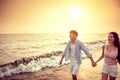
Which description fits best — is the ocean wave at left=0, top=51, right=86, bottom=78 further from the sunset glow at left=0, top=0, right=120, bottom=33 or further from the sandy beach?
the sunset glow at left=0, top=0, right=120, bottom=33

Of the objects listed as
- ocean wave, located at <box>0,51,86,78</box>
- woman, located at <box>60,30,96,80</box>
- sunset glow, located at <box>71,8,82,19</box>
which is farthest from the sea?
woman, located at <box>60,30,96,80</box>

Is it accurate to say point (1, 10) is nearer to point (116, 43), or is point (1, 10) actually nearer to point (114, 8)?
point (114, 8)

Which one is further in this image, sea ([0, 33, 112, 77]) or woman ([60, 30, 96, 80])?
sea ([0, 33, 112, 77])

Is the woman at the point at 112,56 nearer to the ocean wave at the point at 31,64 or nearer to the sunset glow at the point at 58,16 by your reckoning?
the ocean wave at the point at 31,64

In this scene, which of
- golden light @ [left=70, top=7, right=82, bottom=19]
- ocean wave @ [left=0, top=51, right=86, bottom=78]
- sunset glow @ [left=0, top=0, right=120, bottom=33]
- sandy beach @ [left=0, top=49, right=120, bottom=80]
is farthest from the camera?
golden light @ [left=70, top=7, right=82, bottom=19]

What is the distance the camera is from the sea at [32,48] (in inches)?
266

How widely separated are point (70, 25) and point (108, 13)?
1226 millimetres

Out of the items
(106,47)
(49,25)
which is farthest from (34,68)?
(106,47)

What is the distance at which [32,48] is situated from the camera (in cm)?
800

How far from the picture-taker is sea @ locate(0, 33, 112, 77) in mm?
6746

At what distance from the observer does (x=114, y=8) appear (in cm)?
775

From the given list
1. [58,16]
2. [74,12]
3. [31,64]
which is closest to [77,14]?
[74,12]

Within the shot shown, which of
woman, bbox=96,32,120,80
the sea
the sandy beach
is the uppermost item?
woman, bbox=96,32,120,80

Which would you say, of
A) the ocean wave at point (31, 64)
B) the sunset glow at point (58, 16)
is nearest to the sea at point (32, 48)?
the ocean wave at point (31, 64)
